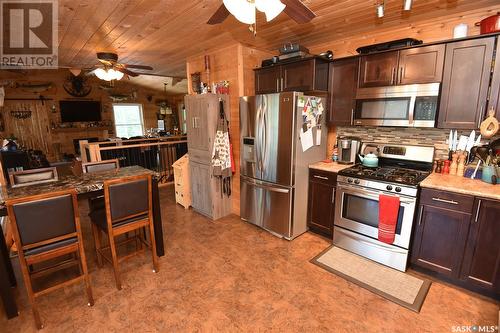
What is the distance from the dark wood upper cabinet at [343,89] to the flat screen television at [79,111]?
7659 mm

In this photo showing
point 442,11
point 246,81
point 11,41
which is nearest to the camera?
point 442,11

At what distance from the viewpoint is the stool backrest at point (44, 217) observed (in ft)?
5.47

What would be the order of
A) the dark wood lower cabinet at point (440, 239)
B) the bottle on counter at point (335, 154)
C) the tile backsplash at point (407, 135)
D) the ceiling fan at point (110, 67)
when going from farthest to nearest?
the ceiling fan at point (110, 67) → the bottle on counter at point (335, 154) → the tile backsplash at point (407, 135) → the dark wood lower cabinet at point (440, 239)

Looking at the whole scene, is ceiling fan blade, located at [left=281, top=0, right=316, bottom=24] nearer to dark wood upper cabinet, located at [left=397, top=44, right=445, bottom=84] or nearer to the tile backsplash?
dark wood upper cabinet, located at [left=397, top=44, right=445, bottom=84]

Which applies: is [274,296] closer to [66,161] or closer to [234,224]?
[234,224]

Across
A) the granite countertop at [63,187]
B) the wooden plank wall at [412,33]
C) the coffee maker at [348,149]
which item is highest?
the wooden plank wall at [412,33]

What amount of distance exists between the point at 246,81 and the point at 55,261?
324cm

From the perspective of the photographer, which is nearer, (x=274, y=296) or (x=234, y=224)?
(x=274, y=296)

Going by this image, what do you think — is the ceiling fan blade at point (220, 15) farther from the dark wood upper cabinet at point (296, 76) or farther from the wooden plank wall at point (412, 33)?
the wooden plank wall at point (412, 33)

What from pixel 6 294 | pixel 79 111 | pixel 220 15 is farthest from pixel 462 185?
pixel 79 111

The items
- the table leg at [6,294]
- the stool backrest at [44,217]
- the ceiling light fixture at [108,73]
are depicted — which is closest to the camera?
the stool backrest at [44,217]

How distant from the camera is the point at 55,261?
269cm

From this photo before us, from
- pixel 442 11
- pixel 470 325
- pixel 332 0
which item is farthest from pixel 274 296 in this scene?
pixel 442 11

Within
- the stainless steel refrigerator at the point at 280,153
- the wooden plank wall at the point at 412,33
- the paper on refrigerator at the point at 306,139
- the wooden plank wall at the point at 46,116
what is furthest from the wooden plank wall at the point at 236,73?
the wooden plank wall at the point at 46,116
